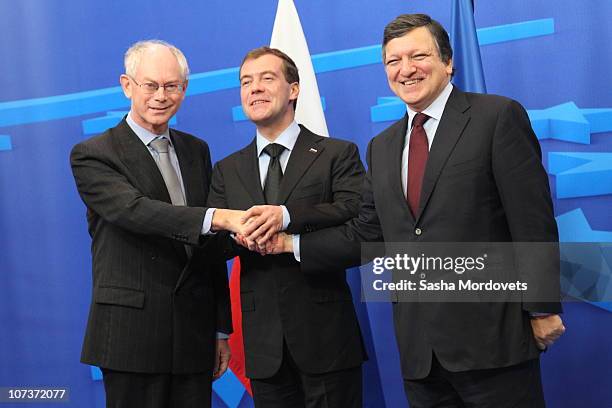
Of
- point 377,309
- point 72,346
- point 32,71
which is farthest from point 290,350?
point 32,71

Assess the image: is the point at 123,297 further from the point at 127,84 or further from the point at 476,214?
the point at 476,214

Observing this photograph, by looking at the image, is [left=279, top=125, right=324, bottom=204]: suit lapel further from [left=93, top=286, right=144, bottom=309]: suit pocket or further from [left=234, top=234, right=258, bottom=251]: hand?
[left=93, top=286, right=144, bottom=309]: suit pocket

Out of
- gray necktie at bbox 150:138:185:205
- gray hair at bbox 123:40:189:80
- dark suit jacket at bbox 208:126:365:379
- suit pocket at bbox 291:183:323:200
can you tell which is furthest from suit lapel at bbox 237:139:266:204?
gray hair at bbox 123:40:189:80

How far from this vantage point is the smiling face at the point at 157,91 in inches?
108

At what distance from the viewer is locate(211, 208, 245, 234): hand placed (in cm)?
259

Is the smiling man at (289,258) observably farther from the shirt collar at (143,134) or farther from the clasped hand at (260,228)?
the shirt collar at (143,134)

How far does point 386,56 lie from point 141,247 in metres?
1.05

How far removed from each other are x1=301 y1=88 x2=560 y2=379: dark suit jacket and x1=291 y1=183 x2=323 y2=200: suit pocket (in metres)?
0.45

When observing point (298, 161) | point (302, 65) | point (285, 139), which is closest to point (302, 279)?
point (298, 161)

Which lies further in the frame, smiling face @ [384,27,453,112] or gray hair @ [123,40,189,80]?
gray hair @ [123,40,189,80]

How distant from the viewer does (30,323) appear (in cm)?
414

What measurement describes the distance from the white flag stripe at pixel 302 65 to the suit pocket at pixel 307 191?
33.3 inches

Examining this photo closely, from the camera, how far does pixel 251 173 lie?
2.73 m

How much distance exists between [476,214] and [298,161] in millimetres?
763
